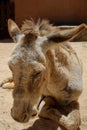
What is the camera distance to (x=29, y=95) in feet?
12.9

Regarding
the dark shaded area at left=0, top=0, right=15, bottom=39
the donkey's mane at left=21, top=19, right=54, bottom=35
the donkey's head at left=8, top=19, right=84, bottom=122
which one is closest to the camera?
the donkey's head at left=8, top=19, right=84, bottom=122

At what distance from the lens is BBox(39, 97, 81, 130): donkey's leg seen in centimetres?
449

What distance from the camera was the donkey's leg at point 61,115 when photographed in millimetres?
4489

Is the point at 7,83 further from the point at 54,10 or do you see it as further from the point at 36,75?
the point at 54,10

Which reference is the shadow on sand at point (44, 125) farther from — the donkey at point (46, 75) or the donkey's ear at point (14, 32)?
the donkey's ear at point (14, 32)

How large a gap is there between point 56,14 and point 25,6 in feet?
3.49

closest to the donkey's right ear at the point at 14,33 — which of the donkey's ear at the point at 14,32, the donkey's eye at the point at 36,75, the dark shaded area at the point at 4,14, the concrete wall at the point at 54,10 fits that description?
the donkey's ear at the point at 14,32

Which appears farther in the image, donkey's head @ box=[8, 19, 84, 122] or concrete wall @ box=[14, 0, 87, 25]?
concrete wall @ box=[14, 0, 87, 25]

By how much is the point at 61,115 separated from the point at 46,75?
68 centimetres

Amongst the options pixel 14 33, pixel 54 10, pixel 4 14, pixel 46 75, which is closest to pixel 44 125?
pixel 46 75

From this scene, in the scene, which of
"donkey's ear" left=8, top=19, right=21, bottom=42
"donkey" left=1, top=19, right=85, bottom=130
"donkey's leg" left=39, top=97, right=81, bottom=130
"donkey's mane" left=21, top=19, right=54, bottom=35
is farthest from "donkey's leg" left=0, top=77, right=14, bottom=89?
"donkey's mane" left=21, top=19, right=54, bottom=35

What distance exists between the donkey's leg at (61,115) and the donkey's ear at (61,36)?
99 centimetres

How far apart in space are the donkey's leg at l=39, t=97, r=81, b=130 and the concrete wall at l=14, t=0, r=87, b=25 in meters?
6.46

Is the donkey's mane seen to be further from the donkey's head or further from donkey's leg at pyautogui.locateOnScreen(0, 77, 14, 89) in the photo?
donkey's leg at pyautogui.locateOnScreen(0, 77, 14, 89)
